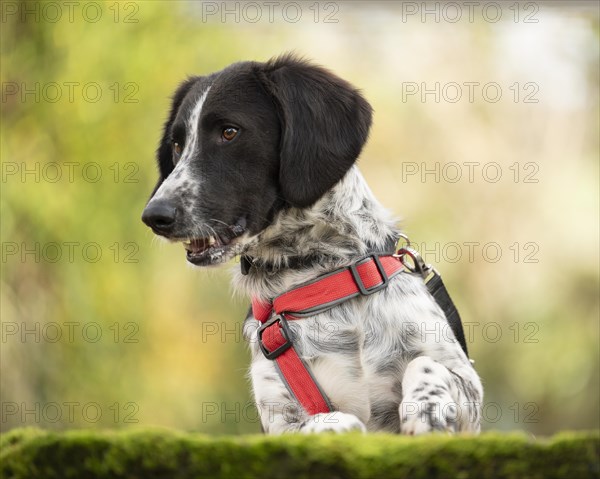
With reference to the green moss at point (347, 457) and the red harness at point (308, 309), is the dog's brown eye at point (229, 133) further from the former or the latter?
the green moss at point (347, 457)

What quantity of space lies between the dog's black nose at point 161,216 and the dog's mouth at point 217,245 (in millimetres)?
98

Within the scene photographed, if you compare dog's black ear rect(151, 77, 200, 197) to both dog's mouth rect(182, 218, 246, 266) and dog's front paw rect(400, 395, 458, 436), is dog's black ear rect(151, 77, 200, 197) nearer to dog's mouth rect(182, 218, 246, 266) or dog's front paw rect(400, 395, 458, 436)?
dog's mouth rect(182, 218, 246, 266)

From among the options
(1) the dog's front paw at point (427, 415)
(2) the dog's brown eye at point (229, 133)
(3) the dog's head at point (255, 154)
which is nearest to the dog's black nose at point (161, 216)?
(3) the dog's head at point (255, 154)

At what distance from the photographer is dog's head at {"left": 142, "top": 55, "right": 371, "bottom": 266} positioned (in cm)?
332

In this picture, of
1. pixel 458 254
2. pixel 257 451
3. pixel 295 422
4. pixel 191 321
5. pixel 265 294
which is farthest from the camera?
pixel 458 254

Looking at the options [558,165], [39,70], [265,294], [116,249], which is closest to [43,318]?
[116,249]

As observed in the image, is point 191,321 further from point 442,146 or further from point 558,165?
point 558,165

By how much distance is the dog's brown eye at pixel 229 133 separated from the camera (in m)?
3.44

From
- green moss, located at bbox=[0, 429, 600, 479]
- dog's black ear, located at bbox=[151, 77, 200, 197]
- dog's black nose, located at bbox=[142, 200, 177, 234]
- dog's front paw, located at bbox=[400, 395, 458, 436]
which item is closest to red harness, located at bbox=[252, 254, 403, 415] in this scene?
dog's front paw, located at bbox=[400, 395, 458, 436]

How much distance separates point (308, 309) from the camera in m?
3.20

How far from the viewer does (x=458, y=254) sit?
11.0m

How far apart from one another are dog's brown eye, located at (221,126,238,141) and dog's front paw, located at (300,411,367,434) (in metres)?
1.13

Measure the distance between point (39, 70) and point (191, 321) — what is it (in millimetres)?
3032

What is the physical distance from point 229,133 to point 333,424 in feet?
4.02
